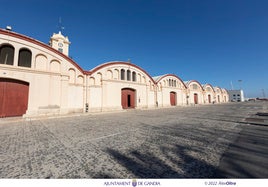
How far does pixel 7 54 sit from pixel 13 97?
13.7 feet

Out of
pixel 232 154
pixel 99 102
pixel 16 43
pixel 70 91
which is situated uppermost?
pixel 16 43

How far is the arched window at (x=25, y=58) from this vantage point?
12727 millimetres

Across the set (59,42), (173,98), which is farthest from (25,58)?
(173,98)

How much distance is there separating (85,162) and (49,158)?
1.25 metres

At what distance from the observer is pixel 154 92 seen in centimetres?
2706

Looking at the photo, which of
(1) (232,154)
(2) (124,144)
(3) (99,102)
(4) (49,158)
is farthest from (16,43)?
(1) (232,154)

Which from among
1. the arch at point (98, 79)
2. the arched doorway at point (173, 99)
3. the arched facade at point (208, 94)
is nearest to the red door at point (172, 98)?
the arched doorway at point (173, 99)

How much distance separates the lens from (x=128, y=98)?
22.7 metres

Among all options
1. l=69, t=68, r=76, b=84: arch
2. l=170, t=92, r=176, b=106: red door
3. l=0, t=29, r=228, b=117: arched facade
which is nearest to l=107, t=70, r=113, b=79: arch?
l=0, t=29, r=228, b=117: arched facade

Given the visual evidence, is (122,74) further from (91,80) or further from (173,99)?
(173,99)

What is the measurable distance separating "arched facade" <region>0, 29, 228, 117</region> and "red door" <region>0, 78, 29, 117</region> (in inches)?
2.7
